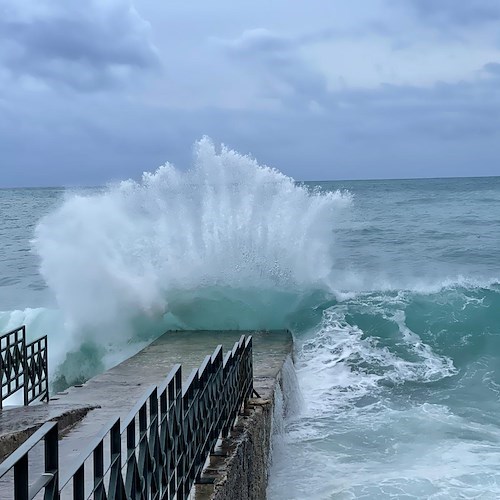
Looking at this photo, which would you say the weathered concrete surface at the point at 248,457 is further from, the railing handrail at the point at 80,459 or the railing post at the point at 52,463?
the railing post at the point at 52,463

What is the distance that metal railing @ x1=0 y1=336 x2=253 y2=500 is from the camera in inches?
84.0

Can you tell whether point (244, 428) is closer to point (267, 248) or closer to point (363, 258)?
point (267, 248)

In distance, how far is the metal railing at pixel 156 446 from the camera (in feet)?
7.00

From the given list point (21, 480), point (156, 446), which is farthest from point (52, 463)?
point (156, 446)

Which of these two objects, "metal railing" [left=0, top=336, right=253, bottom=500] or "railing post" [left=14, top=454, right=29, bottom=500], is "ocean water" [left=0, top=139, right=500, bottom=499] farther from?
"railing post" [left=14, top=454, right=29, bottom=500]

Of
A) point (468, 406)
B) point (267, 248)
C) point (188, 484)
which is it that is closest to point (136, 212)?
point (267, 248)

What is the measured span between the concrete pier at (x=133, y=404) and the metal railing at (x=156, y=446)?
172 millimetres

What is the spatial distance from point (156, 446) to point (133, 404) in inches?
137

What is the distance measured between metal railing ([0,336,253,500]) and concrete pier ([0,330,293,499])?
0.17 m

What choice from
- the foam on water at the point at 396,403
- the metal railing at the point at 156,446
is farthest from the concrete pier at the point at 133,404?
the foam on water at the point at 396,403

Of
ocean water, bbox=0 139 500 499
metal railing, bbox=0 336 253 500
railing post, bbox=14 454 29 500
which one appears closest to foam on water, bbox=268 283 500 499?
ocean water, bbox=0 139 500 499

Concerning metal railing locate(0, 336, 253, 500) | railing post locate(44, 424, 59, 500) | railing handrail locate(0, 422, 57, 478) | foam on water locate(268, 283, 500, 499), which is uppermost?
railing handrail locate(0, 422, 57, 478)

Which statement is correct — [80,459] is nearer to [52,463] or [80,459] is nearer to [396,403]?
[52,463]

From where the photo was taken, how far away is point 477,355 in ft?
39.9
